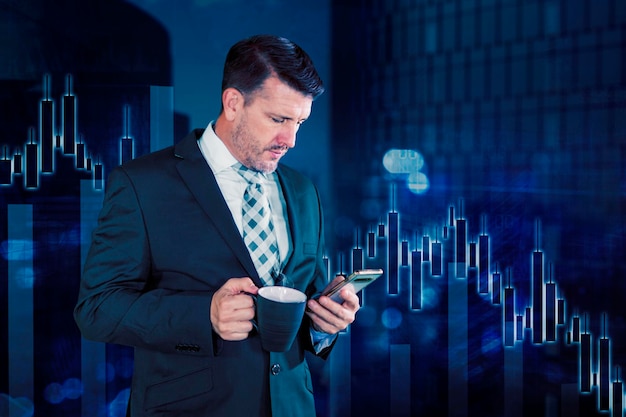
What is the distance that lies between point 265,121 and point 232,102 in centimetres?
11

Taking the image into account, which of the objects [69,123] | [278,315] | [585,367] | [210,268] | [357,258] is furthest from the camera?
[585,367]

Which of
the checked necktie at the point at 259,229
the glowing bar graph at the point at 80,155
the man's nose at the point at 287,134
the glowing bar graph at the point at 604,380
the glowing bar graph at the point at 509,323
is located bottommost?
the glowing bar graph at the point at 604,380

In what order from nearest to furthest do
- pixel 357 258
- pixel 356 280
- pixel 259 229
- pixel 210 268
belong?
pixel 356 280 < pixel 210 268 < pixel 259 229 < pixel 357 258

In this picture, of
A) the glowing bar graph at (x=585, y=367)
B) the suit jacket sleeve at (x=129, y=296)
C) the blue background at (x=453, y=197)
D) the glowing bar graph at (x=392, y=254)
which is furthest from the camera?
the glowing bar graph at (x=585, y=367)

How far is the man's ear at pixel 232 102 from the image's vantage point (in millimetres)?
1537

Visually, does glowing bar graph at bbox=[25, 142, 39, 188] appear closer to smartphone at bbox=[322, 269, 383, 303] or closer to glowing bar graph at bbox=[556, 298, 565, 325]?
smartphone at bbox=[322, 269, 383, 303]

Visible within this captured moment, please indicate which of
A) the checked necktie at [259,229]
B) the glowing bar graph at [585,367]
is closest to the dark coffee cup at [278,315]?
the checked necktie at [259,229]

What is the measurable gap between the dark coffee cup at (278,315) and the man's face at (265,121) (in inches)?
17.4

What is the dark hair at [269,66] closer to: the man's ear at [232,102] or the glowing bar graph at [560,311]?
the man's ear at [232,102]

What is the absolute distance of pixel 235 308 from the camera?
3.82ft

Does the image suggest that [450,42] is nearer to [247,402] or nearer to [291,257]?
[291,257]

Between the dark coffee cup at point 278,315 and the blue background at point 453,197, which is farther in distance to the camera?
the blue background at point 453,197

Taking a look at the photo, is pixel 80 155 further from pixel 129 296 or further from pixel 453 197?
pixel 453 197

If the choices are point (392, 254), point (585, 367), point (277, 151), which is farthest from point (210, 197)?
point (585, 367)
